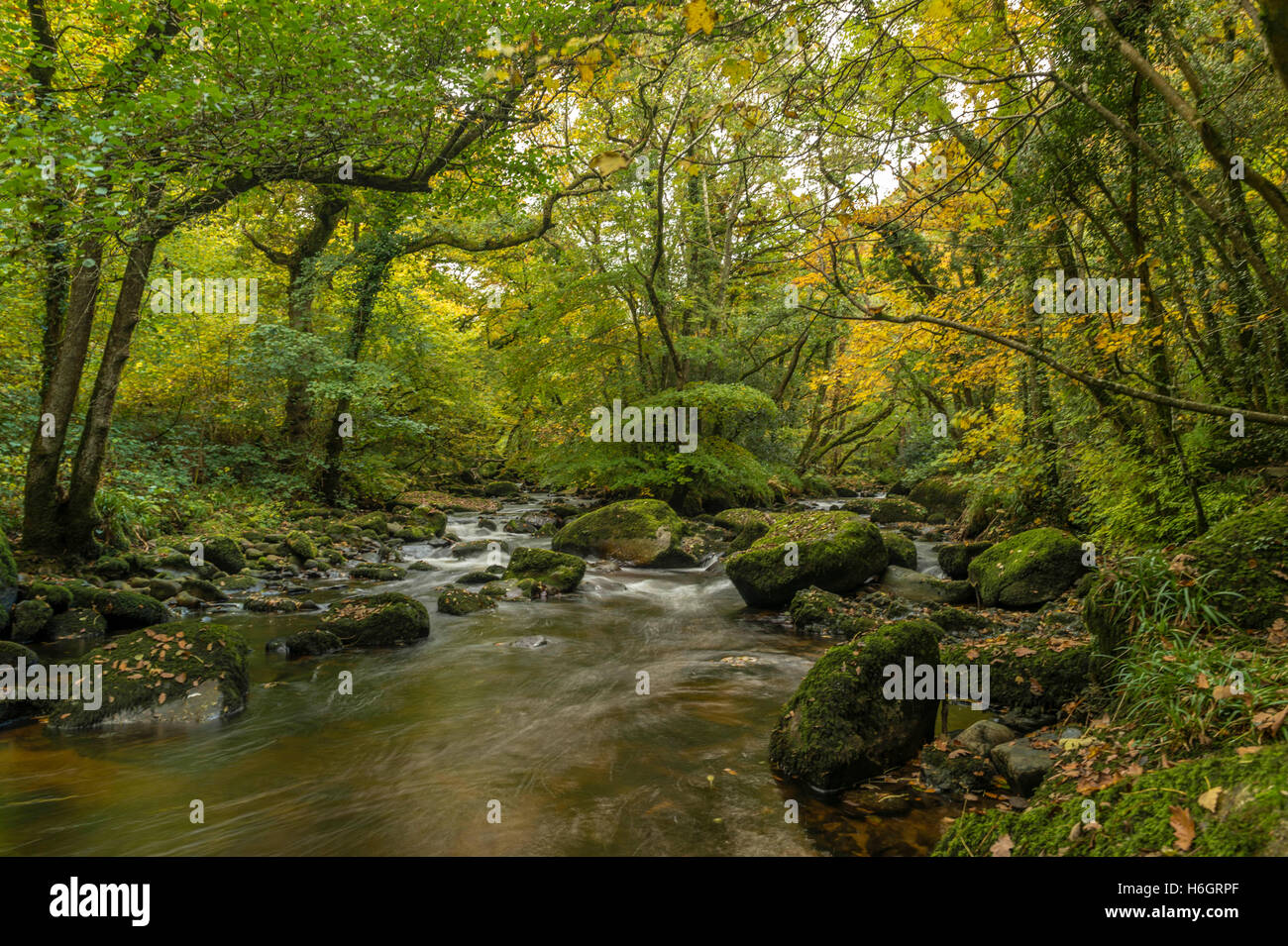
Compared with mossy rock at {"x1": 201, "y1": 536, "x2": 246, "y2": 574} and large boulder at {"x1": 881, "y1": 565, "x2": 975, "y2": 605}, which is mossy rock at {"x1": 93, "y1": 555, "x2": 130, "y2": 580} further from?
large boulder at {"x1": 881, "y1": 565, "x2": 975, "y2": 605}

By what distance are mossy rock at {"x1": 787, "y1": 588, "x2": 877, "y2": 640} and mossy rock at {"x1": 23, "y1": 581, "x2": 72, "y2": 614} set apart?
31.3 ft

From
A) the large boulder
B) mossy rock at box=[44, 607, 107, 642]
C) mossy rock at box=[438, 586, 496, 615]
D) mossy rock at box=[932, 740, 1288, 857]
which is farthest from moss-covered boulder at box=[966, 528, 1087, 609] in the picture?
mossy rock at box=[44, 607, 107, 642]

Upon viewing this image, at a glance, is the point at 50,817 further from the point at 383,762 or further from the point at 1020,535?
the point at 1020,535

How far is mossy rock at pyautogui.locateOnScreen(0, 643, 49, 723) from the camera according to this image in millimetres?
5480

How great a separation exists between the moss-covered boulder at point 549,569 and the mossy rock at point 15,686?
21.0 ft

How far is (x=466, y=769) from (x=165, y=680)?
3164mm

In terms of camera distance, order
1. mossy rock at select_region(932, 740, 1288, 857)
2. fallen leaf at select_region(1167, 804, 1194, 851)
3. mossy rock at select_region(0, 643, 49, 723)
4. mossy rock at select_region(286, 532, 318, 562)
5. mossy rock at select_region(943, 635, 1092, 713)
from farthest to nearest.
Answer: mossy rock at select_region(286, 532, 318, 562)
mossy rock at select_region(0, 643, 49, 723)
mossy rock at select_region(943, 635, 1092, 713)
fallen leaf at select_region(1167, 804, 1194, 851)
mossy rock at select_region(932, 740, 1288, 857)

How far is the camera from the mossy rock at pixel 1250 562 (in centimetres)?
411

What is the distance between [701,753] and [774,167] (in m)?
12.1

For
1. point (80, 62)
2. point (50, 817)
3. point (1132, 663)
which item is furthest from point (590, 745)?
point (80, 62)

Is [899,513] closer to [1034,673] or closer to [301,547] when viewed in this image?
[1034,673]

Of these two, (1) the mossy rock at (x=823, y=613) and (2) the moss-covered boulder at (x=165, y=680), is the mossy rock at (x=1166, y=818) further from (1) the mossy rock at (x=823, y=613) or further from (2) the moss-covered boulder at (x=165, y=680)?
(2) the moss-covered boulder at (x=165, y=680)

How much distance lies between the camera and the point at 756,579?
966cm

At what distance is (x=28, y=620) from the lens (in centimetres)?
734
